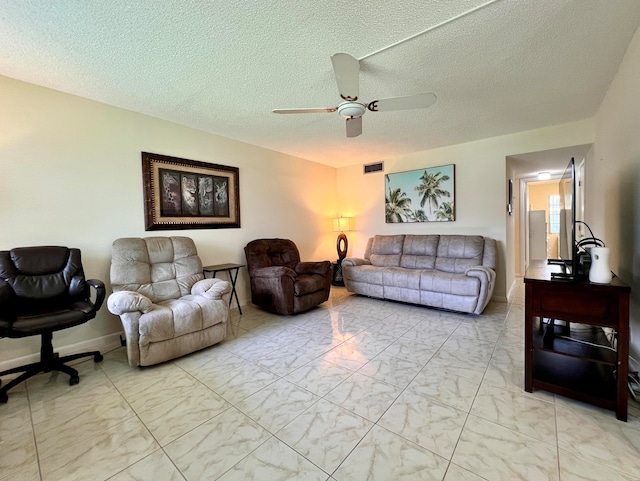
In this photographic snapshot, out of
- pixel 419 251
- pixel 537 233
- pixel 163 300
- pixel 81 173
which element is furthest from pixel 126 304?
pixel 537 233

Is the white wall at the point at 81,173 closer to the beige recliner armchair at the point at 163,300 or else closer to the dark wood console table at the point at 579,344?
the beige recliner armchair at the point at 163,300

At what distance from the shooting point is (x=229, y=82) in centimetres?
234

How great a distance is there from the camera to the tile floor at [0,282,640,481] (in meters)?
1.28

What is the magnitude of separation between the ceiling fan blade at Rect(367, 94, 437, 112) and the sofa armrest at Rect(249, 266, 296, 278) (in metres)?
2.10

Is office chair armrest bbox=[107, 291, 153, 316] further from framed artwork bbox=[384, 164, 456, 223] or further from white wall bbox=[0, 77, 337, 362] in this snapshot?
framed artwork bbox=[384, 164, 456, 223]

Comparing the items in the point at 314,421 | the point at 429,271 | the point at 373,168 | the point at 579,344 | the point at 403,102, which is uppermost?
the point at 373,168

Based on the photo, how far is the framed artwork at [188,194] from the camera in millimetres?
3051

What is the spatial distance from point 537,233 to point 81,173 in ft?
26.8

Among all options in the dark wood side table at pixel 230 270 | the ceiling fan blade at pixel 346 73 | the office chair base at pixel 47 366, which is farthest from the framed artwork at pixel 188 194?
the ceiling fan blade at pixel 346 73

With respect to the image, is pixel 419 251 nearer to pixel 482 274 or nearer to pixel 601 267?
pixel 482 274

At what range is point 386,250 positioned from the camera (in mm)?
4652

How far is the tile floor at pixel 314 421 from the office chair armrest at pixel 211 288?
0.54 metres

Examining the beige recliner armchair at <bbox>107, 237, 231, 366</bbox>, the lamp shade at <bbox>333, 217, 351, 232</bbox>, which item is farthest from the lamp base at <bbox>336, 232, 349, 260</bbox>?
the beige recliner armchair at <bbox>107, 237, 231, 366</bbox>

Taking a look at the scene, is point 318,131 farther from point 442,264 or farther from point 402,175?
point 442,264
